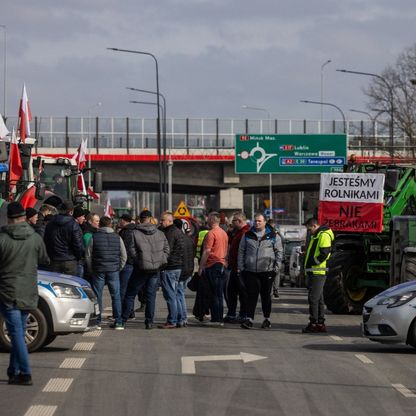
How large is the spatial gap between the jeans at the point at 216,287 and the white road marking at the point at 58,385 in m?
7.66

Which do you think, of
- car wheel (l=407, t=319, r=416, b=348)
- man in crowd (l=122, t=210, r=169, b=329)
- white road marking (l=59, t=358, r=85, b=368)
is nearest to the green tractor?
man in crowd (l=122, t=210, r=169, b=329)

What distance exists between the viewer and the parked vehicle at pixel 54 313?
15.0 meters

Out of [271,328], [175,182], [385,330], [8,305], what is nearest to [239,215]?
[271,328]

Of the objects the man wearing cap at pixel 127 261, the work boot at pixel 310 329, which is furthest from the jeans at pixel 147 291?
the work boot at pixel 310 329

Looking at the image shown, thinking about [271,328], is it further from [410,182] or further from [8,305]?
[8,305]

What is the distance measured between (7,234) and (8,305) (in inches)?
27.8

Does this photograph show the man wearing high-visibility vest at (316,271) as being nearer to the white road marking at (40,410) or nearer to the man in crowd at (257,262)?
the man in crowd at (257,262)

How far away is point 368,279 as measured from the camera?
24.2 meters

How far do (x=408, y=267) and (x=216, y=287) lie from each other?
10.6ft

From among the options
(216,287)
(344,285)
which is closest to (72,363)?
(216,287)

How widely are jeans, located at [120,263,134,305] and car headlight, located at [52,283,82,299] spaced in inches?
175

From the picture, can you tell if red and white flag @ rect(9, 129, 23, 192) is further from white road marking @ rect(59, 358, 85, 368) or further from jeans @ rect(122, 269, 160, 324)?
white road marking @ rect(59, 358, 85, 368)

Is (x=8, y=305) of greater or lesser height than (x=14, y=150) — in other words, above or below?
below

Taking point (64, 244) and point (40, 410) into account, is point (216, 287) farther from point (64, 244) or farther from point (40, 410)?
point (40, 410)
